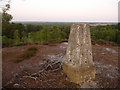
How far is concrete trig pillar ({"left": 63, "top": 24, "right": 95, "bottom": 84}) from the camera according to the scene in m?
3.66

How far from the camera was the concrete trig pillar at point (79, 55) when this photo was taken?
144 inches

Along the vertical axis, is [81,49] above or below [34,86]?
above

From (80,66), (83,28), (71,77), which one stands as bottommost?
(71,77)

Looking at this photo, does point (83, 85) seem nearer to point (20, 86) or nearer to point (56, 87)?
point (56, 87)

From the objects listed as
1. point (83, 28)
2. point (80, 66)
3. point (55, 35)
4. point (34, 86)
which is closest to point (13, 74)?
point (34, 86)

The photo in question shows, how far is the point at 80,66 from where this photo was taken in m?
3.68

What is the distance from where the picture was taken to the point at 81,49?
3.66 metres

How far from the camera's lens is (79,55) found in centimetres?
363

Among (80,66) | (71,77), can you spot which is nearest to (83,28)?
(80,66)

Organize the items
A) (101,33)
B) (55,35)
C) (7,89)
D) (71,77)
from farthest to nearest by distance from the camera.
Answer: (101,33)
(55,35)
(71,77)
(7,89)

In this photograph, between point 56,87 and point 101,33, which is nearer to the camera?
point 56,87

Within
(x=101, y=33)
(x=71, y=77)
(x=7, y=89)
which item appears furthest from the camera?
(x=101, y=33)

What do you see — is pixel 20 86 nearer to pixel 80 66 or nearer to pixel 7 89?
pixel 7 89

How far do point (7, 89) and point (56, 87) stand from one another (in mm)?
1549
